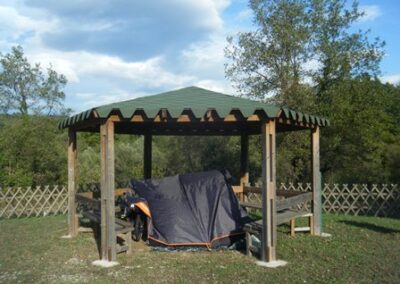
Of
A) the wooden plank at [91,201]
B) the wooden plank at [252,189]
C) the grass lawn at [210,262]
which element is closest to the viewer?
the grass lawn at [210,262]

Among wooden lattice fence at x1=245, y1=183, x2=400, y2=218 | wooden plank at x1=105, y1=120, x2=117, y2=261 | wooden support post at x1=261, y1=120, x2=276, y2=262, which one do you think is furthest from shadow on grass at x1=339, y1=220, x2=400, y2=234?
wooden plank at x1=105, y1=120, x2=117, y2=261

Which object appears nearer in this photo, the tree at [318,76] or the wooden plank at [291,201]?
the wooden plank at [291,201]

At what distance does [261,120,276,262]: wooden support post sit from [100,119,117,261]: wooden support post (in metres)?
2.36

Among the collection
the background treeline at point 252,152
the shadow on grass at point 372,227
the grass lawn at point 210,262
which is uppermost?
the background treeline at point 252,152

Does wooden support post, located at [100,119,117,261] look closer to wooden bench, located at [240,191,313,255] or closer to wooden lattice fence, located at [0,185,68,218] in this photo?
wooden bench, located at [240,191,313,255]

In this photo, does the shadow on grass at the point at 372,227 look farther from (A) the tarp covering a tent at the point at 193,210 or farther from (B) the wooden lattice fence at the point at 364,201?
(A) the tarp covering a tent at the point at 193,210

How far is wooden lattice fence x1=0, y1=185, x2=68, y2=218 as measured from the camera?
12898mm

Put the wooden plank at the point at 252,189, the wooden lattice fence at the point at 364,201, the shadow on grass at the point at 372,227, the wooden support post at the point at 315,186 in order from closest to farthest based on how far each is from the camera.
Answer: the wooden support post at the point at 315,186 < the shadow on grass at the point at 372,227 < the wooden plank at the point at 252,189 < the wooden lattice fence at the point at 364,201

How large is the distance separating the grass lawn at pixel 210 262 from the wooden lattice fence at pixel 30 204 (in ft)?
12.5

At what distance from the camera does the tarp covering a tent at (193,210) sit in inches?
307

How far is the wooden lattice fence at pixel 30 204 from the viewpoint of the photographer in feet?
42.3

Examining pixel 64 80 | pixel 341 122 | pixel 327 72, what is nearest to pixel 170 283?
pixel 341 122

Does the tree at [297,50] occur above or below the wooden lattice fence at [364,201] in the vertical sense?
above

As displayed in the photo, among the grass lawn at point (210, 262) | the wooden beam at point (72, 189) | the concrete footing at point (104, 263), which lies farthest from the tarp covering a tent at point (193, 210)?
the wooden beam at point (72, 189)
